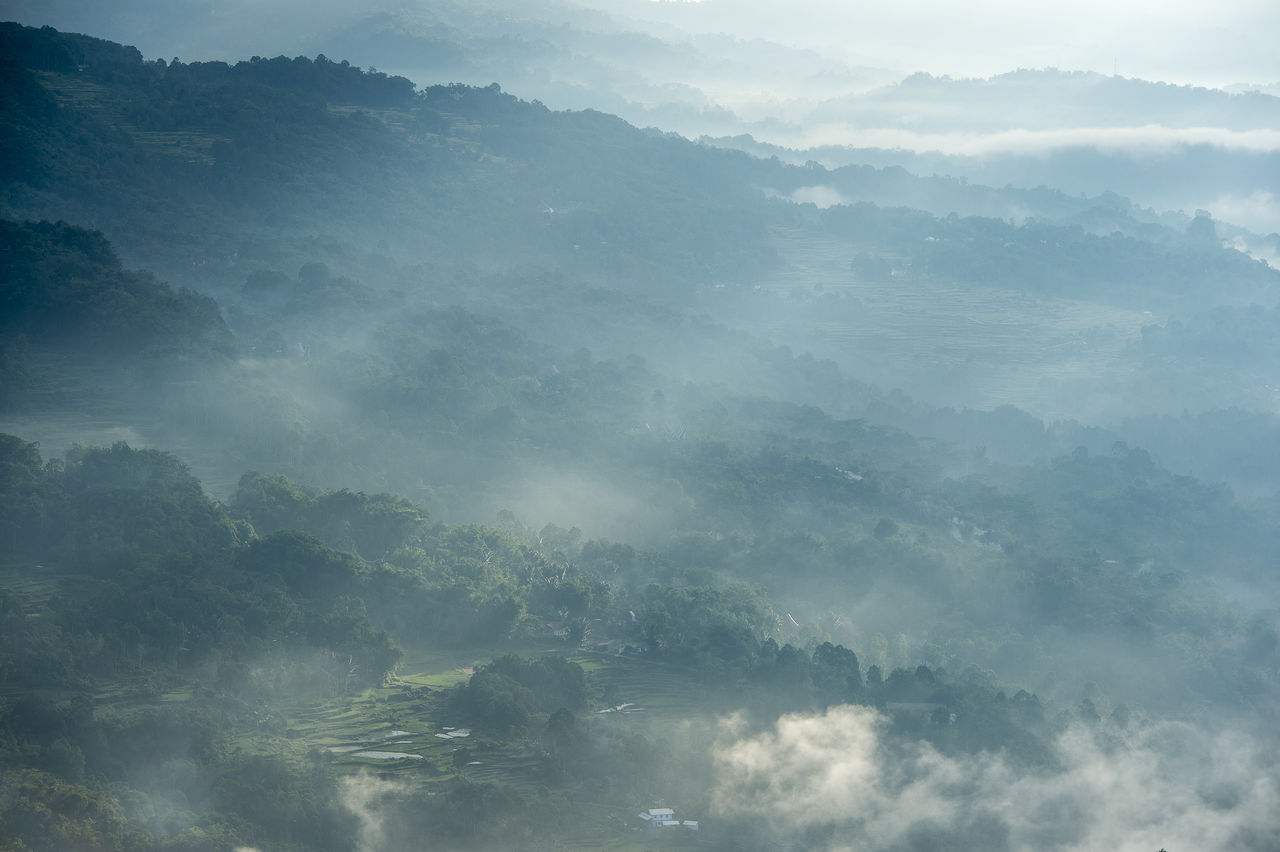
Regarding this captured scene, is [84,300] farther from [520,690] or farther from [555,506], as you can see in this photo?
[520,690]

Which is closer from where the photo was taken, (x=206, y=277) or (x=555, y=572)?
(x=555, y=572)

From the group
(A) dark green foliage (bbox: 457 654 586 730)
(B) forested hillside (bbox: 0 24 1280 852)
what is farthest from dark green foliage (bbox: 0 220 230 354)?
(A) dark green foliage (bbox: 457 654 586 730)

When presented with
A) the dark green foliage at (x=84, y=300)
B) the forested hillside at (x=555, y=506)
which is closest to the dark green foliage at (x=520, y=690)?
the forested hillside at (x=555, y=506)

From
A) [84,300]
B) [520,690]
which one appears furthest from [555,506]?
[520,690]

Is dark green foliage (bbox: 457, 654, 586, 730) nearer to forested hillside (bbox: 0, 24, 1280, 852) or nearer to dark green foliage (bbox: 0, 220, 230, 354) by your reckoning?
forested hillside (bbox: 0, 24, 1280, 852)

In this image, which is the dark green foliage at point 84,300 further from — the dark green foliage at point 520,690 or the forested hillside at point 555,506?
the dark green foliage at point 520,690

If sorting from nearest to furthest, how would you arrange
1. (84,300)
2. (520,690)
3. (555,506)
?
(520,690) < (84,300) < (555,506)

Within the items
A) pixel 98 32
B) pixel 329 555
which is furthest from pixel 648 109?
pixel 329 555

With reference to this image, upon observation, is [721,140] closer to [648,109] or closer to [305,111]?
[648,109]
